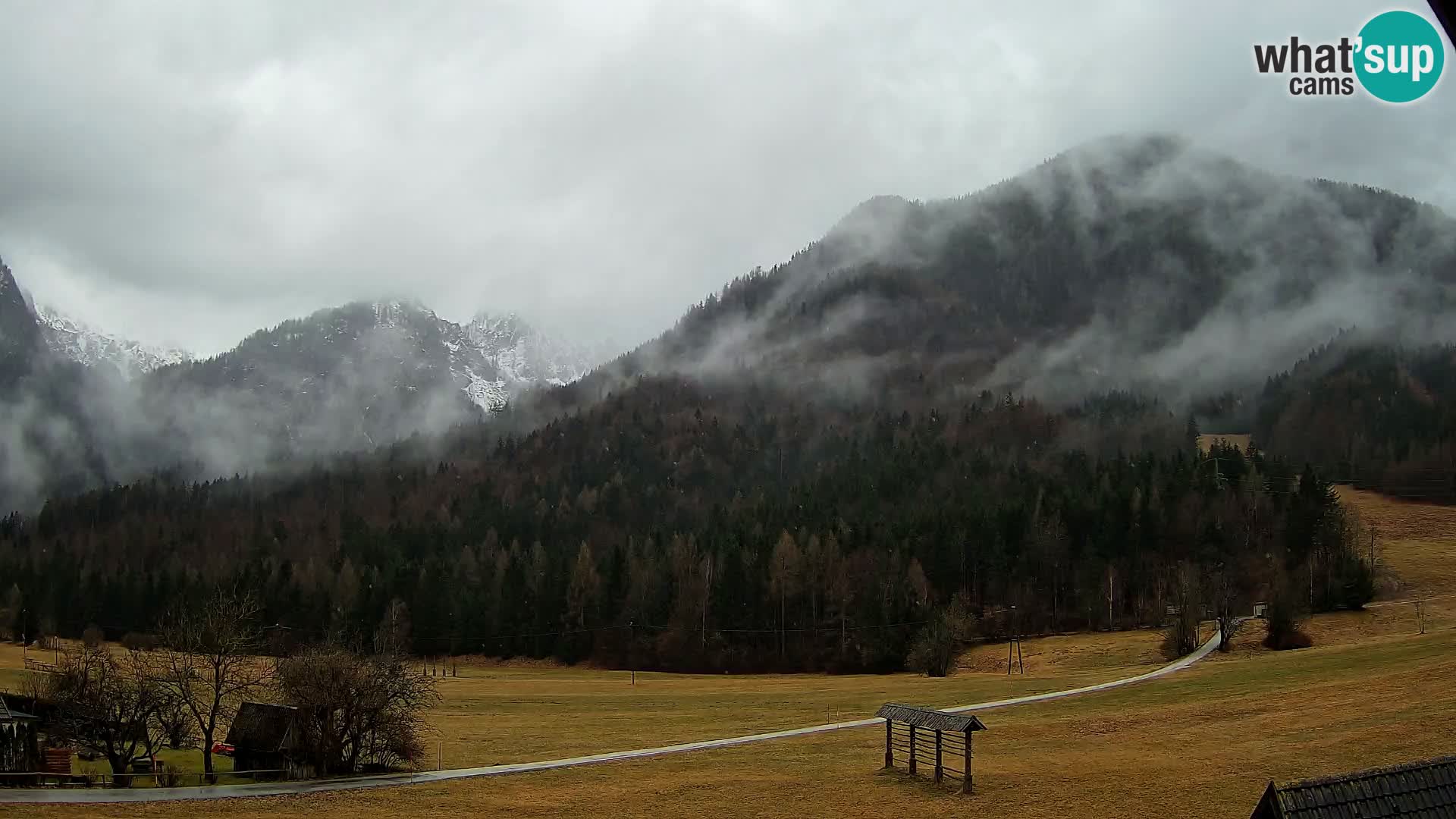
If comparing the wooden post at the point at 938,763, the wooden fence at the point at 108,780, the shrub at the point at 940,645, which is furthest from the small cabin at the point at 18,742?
the shrub at the point at 940,645

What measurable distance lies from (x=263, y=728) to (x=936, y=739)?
4178 cm

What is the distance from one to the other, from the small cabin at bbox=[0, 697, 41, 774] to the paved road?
37.4 ft

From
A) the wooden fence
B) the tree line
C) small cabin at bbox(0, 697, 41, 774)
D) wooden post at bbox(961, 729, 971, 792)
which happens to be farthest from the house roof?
wooden post at bbox(961, 729, 971, 792)

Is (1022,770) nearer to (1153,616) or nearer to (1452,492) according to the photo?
(1153,616)

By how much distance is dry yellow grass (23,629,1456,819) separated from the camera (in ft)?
140

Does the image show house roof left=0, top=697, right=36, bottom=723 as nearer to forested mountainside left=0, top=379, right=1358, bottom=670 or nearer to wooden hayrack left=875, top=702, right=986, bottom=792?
wooden hayrack left=875, top=702, right=986, bottom=792

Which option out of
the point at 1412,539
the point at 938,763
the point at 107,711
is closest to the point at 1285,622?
the point at 938,763

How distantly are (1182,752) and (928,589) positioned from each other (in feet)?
302

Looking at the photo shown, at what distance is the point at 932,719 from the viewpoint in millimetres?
47938

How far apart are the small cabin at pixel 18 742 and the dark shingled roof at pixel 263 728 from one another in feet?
35.0

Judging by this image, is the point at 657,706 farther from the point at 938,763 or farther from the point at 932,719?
the point at 938,763

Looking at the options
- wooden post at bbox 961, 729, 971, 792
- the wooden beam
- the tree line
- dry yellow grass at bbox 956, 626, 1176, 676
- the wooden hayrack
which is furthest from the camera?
dry yellow grass at bbox 956, 626, 1176, 676

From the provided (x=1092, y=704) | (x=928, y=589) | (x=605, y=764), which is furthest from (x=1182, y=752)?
(x=928, y=589)

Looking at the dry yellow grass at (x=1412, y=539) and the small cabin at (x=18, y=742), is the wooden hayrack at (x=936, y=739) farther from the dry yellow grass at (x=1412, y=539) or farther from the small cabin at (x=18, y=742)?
the dry yellow grass at (x=1412, y=539)
